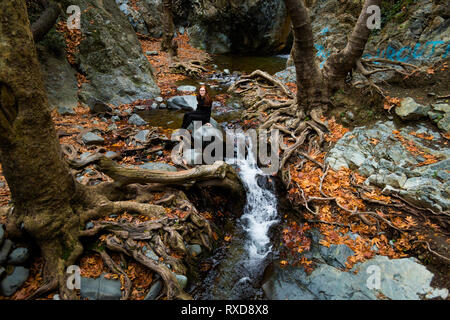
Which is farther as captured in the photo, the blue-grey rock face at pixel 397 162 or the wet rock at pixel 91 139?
the wet rock at pixel 91 139

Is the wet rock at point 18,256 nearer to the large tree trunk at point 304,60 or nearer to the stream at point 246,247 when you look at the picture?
the stream at point 246,247

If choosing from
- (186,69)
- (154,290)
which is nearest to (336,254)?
(154,290)

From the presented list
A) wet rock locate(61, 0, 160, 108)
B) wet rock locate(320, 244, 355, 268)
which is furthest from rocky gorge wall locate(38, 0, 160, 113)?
wet rock locate(320, 244, 355, 268)

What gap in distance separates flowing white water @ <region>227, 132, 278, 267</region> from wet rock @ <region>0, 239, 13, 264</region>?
3.91 meters

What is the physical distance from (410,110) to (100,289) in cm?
760

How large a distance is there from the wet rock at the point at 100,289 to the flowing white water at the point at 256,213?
2560 mm

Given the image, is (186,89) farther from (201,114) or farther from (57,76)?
(201,114)

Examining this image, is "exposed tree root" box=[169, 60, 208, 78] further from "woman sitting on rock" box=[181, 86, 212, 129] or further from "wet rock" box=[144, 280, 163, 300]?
"wet rock" box=[144, 280, 163, 300]

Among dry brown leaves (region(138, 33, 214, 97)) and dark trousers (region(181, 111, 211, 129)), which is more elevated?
dry brown leaves (region(138, 33, 214, 97))

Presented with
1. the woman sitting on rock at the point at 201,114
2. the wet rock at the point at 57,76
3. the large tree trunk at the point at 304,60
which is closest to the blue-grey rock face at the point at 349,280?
the woman sitting on rock at the point at 201,114

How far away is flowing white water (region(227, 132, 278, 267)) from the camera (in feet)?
16.7

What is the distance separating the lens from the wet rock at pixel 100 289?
319cm
